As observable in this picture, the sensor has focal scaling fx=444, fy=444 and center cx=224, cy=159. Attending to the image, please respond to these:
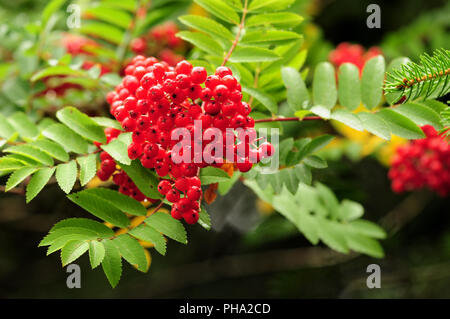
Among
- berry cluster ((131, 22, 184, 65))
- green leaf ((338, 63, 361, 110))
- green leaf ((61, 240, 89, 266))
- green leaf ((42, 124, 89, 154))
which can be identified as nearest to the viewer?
green leaf ((61, 240, 89, 266))

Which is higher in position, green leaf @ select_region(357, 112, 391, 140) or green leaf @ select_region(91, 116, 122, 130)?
green leaf @ select_region(91, 116, 122, 130)

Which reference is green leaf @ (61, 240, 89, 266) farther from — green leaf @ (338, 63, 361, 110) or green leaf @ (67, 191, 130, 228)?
green leaf @ (338, 63, 361, 110)

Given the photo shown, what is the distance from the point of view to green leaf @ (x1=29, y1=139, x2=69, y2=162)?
1178 mm

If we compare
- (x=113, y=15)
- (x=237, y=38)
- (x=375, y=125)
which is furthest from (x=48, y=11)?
(x=375, y=125)

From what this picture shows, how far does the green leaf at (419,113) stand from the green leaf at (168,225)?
648 millimetres

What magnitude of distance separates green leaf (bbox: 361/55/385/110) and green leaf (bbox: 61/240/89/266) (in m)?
0.85

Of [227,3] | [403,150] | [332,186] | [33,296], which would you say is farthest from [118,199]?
[33,296]

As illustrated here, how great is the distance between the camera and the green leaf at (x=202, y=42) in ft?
4.07

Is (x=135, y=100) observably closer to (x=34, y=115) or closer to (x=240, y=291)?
(x=34, y=115)

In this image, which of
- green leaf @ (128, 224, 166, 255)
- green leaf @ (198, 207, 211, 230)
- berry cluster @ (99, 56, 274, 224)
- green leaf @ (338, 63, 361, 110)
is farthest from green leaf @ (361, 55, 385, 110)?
green leaf @ (128, 224, 166, 255)

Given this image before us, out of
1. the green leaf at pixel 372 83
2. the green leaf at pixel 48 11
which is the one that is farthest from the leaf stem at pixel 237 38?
the green leaf at pixel 48 11

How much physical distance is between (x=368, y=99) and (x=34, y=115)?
124cm

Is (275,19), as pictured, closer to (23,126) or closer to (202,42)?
(202,42)

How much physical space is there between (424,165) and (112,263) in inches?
59.6
